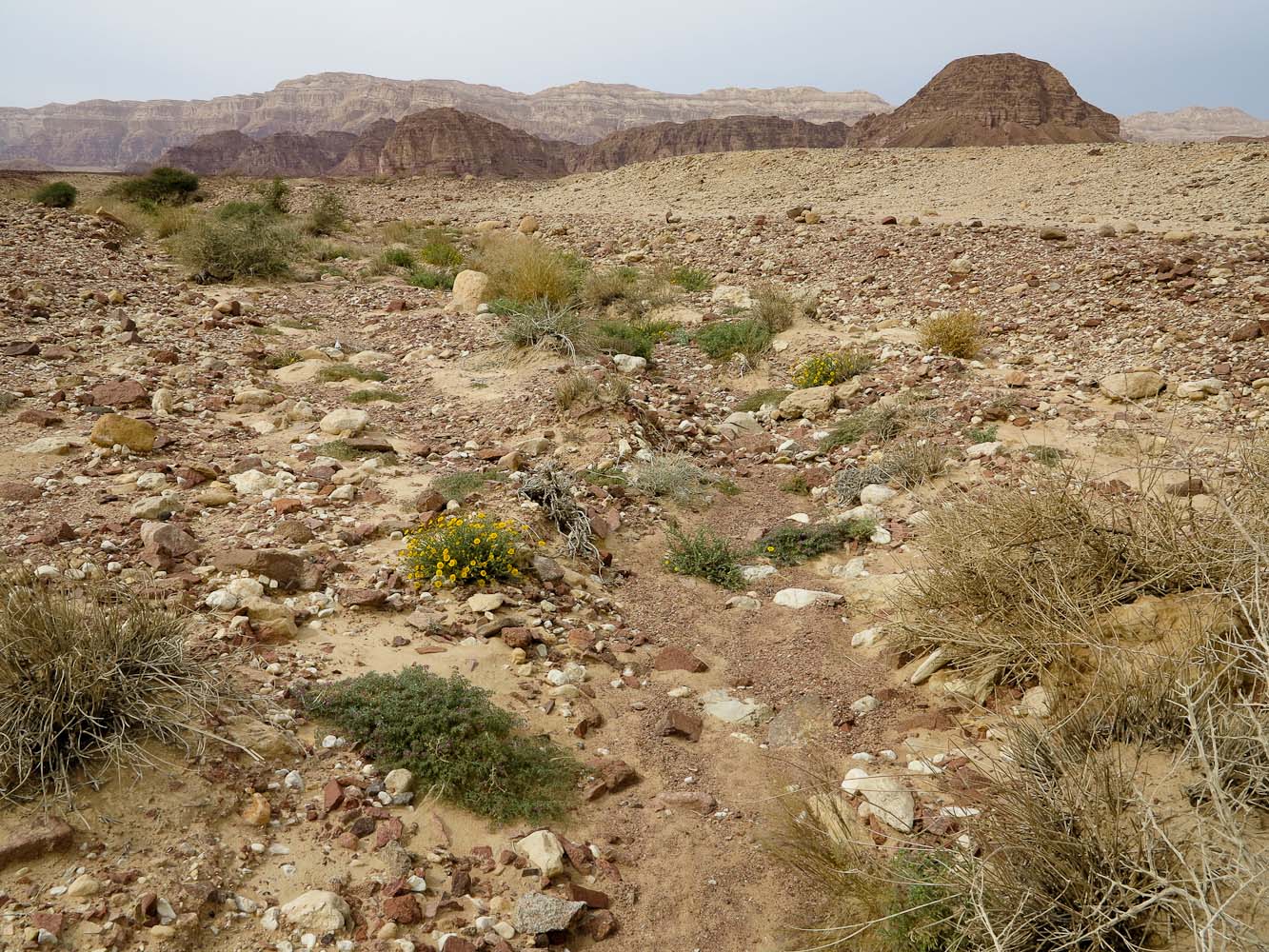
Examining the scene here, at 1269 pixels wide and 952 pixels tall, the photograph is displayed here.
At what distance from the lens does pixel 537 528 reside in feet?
15.9

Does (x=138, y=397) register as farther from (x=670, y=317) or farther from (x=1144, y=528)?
(x=1144, y=528)

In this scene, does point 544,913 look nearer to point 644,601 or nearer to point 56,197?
point 644,601

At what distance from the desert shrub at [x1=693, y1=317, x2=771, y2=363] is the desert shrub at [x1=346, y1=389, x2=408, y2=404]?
3.44 m

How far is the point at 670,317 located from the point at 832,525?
5.27 metres

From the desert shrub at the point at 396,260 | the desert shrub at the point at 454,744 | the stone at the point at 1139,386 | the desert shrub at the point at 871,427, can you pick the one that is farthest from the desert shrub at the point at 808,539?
the desert shrub at the point at 396,260

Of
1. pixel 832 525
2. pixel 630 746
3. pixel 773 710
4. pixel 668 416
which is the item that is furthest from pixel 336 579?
pixel 668 416

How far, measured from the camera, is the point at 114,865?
90.8 inches

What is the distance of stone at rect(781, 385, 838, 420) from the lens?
7199 mm

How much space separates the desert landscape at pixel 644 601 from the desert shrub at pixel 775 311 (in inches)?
1.8

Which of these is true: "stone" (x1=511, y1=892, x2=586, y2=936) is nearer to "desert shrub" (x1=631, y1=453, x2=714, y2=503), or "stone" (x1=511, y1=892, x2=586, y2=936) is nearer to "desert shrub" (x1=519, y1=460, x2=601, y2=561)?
"desert shrub" (x1=519, y1=460, x2=601, y2=561)

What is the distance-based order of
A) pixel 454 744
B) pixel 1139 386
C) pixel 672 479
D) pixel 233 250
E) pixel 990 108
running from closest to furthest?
pixel 454 744 < pixel 672 479 < pixel 1139 386 < pixel 233 250 < pixel 990 108

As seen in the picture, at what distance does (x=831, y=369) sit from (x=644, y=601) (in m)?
Answer: 3.97

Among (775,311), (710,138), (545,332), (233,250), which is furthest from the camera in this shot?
(710,138)

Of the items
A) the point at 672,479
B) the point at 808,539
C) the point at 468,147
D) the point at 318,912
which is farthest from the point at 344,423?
the point at 468,147
